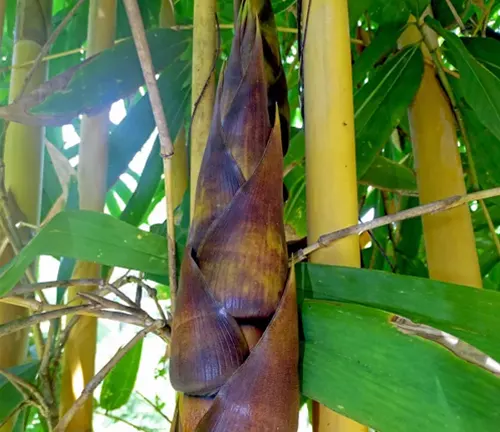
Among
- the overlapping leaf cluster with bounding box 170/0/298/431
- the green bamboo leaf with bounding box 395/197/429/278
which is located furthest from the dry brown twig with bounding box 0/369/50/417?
the green bamboo leaf with bounding box 395/197/429/278

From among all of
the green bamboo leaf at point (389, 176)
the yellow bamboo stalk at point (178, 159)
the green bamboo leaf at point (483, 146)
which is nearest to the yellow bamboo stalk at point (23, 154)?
the yellow bamboo stalk at point (178, 159)

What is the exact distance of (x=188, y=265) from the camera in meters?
0.28

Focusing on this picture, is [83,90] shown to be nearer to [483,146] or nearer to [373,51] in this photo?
[373,51]

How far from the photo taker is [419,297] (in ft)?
0.99

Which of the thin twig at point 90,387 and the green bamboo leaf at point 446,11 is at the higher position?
the green bamboo leaf at point 446,11

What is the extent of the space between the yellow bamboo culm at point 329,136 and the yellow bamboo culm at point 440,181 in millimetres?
161

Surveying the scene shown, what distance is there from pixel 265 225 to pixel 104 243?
134mm

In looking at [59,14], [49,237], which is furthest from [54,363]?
[59,14]

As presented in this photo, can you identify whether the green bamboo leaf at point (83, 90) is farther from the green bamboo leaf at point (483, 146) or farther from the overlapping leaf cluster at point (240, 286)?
the green bamboo leaf at point (483, 146)

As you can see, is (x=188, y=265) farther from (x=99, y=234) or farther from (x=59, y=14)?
(x=59, y=14)

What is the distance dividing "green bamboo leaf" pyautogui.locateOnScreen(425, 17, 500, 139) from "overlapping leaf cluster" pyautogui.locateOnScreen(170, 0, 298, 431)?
249 mm

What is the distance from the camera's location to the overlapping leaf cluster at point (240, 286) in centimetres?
25

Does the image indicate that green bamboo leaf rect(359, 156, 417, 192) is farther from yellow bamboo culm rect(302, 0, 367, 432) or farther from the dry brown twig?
the dry brown twig

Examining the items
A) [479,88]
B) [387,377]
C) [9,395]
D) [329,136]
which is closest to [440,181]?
[479,88]
